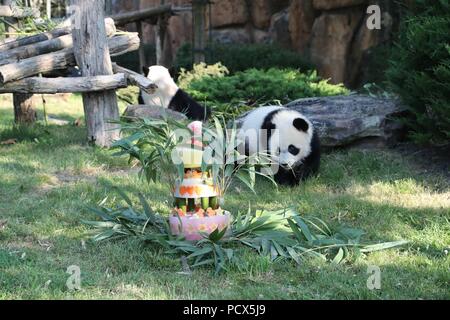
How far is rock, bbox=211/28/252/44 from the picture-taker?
1642cm

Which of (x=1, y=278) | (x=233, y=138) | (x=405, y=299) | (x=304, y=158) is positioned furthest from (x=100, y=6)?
(x=405, y=299)

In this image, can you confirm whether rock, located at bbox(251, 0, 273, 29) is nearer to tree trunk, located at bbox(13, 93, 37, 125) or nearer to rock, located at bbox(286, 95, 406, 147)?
tree trunk, located at bbox(13, 93, 37, 125)

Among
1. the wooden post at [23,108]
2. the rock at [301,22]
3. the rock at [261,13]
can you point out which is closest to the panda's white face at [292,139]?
the wooden post at [23,108]

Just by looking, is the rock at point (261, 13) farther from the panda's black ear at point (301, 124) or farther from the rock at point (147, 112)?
the panda's black ear at point (301, 124)

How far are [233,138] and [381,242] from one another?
4.05 ft

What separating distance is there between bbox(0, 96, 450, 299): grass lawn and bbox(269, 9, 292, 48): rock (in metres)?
9.26

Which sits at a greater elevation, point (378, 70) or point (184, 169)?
point (184, 169)

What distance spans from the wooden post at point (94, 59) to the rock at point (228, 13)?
956 centimetres

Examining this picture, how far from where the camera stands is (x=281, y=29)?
15609mm

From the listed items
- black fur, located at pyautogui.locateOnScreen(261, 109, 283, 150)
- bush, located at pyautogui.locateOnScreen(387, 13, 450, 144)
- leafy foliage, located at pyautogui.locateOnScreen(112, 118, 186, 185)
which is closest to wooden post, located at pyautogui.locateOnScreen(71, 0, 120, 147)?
black fur, located at pyautogui.locateOnScreen(261, 109, 283, 150)

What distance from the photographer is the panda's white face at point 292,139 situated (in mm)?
6039

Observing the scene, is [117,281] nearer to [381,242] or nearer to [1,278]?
[1,278]

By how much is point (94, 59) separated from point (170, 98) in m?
3.34

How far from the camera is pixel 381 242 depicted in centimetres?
435
